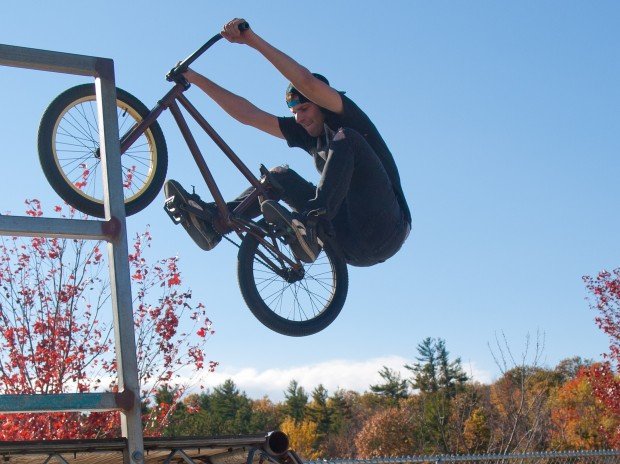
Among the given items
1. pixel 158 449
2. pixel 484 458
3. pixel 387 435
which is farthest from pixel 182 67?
pixel 387 435

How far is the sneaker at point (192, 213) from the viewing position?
4.73 meters

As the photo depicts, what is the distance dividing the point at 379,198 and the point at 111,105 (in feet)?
5.28

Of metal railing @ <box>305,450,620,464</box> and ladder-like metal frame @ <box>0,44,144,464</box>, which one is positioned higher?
ladder-like metal frame @ <box>0,44,144,464</box>

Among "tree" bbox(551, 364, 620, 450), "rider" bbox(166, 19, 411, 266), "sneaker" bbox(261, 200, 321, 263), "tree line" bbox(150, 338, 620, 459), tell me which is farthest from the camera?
"tree line" bbox(150, 338, 620, 459)

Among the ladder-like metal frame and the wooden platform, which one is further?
the wooden platform

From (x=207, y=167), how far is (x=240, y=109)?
374 millimetres

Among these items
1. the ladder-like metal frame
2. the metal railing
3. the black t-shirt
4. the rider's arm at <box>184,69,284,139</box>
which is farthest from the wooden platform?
the metal railing

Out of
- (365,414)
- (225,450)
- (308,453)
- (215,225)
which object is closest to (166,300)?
(215,225)

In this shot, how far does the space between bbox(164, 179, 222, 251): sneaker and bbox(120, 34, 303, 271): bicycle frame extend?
0.05m

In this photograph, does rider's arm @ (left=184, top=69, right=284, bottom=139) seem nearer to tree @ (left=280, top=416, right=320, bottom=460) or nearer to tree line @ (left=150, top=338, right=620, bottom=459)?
tree line @ (left=150, top=338, right=620, bottom=459)

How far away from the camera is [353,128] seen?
464 centimetres

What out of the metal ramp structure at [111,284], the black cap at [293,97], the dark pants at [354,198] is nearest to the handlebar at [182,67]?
the black cap at [293,97]

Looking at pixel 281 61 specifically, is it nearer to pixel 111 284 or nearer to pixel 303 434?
pixel 111 284

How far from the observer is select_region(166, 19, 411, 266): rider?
175 inches
